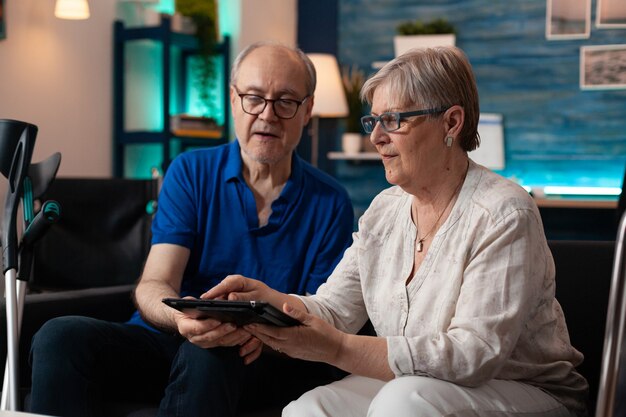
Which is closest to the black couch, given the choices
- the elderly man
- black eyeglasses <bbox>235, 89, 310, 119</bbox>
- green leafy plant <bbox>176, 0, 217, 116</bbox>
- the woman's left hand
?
the elderly man

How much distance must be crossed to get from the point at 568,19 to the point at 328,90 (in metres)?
1.55

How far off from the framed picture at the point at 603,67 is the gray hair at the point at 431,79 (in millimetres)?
3977

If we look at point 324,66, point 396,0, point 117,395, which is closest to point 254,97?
point 117,395

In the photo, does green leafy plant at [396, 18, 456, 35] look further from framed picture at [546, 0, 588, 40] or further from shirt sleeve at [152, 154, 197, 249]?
shirt sleeve at [152, 154, 197, 249]

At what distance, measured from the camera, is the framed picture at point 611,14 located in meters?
5.35

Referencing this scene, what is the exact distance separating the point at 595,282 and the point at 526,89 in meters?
3.78

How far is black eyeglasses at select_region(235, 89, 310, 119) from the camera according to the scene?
2.20 m

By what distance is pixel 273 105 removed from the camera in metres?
2.21

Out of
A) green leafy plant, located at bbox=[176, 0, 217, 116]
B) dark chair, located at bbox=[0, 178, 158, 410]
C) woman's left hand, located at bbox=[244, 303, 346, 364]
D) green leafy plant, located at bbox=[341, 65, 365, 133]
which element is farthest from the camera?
green leafy plant, located at bbox=[341, 65, 365, 133]

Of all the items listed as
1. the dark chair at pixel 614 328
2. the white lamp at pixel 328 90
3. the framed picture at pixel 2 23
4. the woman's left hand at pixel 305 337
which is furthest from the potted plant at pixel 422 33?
the dark chair at pixel 614 328

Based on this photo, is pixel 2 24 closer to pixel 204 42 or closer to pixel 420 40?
pixel 204 42

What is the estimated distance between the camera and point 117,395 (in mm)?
1976

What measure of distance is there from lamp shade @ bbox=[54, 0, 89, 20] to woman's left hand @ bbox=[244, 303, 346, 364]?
2.84m

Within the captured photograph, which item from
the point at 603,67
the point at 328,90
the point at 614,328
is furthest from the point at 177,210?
the point at 603,67
